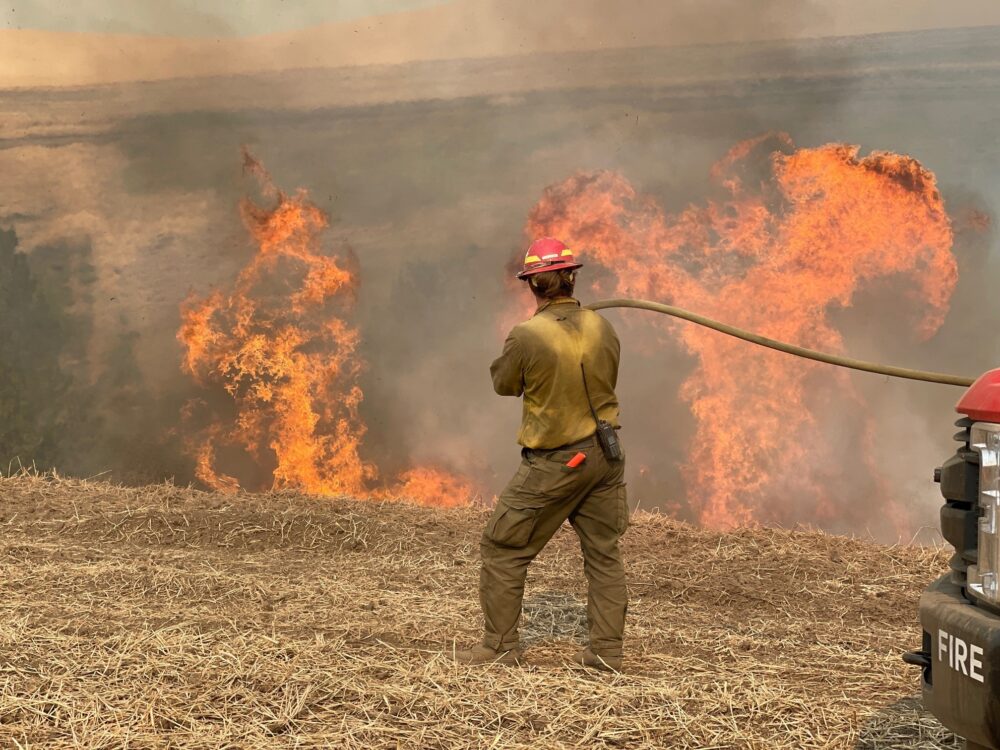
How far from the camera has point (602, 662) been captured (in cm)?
527

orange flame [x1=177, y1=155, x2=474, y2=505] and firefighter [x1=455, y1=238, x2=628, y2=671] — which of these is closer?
firefighter [x1=455, y1=238, x2=628, y2=671]

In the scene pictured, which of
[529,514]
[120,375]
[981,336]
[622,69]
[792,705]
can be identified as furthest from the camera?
[120,375]

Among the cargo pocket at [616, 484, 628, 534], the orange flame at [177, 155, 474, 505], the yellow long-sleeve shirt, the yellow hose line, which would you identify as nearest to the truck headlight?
the yellow hose line

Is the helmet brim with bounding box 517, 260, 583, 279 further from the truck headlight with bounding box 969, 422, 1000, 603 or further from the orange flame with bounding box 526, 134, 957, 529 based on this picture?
the orange flame with bounding box 526, 134, 957, 529

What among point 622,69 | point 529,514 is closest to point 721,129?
point 622,69

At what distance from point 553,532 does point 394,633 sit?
48.7 inches

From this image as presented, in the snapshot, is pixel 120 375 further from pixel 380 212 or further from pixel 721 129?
pixel 721 129

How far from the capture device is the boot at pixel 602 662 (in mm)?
5262

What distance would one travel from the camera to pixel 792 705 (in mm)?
4605

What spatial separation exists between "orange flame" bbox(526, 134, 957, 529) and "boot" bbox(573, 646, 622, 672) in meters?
8.14

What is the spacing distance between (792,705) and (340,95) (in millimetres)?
11416

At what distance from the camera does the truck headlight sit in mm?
2666

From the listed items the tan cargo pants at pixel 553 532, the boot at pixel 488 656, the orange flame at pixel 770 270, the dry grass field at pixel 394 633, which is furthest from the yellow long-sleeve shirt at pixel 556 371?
the orange flame at pixel 770 270

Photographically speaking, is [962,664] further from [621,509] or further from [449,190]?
[449,190]
